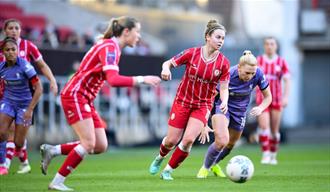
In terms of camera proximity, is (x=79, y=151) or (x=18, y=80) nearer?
(x=79, y=151)

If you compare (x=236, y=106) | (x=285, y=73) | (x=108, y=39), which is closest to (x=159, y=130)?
(x=285, y=73)

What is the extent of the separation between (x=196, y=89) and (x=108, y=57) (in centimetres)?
251

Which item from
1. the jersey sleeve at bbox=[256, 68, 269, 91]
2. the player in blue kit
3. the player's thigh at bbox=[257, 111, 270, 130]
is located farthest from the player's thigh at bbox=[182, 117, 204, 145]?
the player's thigh at bbox=[257, 111, 270, 130]

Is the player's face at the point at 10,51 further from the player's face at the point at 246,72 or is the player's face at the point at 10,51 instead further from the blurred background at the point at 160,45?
the blurred background at the point at 160,45

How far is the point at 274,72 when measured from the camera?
19.3 meters

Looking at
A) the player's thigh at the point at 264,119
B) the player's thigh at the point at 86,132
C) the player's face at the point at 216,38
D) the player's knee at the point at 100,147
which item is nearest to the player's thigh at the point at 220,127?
the player's face at the point at 216,38

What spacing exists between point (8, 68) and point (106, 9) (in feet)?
77.5

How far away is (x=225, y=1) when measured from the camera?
164 feet

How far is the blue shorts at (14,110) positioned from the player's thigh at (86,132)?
3.37 metres

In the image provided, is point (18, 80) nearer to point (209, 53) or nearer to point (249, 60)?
point (209, 53)

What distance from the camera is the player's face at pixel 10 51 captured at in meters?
14.8

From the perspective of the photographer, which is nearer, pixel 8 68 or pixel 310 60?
pixel 8 68

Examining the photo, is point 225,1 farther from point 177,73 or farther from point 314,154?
point 314,154

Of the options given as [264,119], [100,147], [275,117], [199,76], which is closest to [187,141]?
[199,76]
